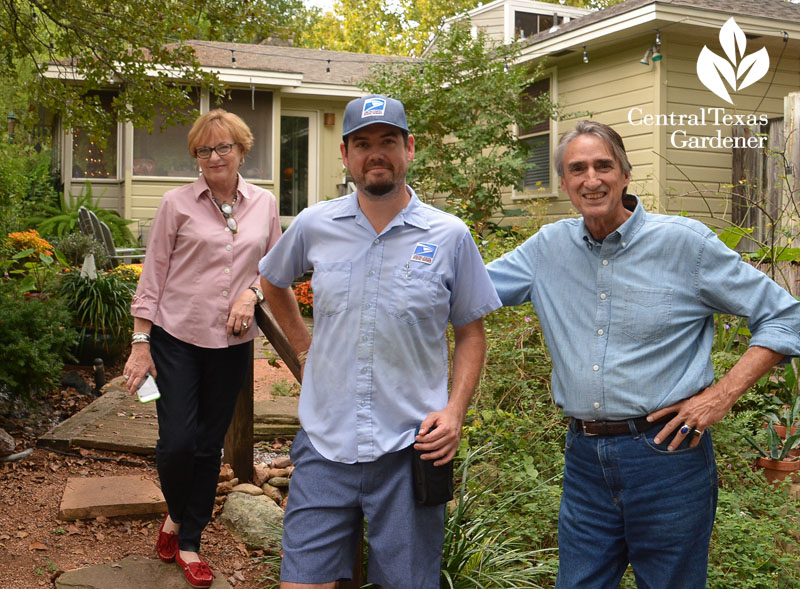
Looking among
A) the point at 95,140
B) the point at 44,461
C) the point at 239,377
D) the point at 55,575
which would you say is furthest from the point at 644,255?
the point at 95,140

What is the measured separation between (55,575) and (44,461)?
1.76 meters

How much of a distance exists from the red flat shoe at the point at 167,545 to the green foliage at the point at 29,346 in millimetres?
2608

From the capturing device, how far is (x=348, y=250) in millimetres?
2602

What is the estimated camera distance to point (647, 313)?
2543 millimetres

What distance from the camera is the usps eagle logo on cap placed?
99.2 inches

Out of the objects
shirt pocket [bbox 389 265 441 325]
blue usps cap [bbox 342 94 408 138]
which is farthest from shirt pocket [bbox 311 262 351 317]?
blue usps cap [bbox 342 94 408 138]

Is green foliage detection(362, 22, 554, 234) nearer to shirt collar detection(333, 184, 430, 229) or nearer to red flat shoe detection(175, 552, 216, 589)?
red flat shoe detection(175, 552, 216, 589)

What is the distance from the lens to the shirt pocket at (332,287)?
2.56 meters

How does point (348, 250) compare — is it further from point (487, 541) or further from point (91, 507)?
point (91, 507)

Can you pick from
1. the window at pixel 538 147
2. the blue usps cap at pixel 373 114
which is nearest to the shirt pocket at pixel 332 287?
the blue usps cap at pixel 373 114

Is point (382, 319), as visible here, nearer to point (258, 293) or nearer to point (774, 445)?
point (258, 293)

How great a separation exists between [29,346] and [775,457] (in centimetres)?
495

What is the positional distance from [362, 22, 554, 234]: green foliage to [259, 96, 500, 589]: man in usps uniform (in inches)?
390

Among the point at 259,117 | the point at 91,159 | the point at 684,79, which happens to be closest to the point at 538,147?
the point at 684,79
